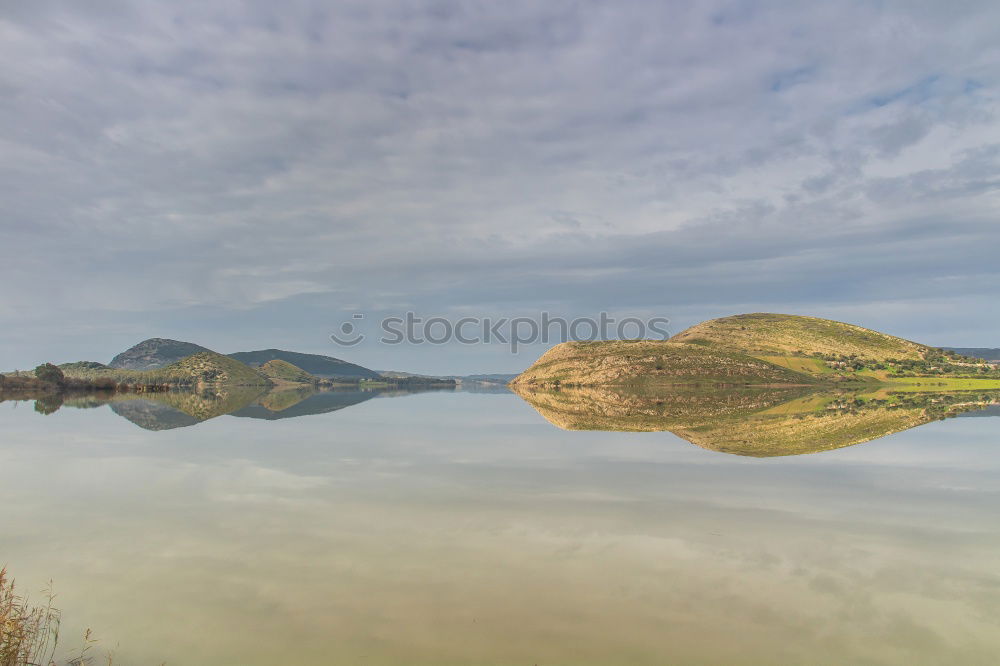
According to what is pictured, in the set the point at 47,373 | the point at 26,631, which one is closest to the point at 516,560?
the point at 26,631

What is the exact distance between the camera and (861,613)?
13227 mm

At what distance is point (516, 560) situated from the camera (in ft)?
55.0

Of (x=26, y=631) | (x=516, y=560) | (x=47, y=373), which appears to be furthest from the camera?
(x=47, y=373)

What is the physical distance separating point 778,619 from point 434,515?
41.6 feet

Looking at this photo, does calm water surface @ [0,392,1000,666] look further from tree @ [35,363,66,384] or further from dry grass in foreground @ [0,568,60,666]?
tree @ [35,363,66,384]

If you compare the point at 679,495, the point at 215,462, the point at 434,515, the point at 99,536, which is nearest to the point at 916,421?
the point at 679,495

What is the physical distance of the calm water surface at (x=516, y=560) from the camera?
11852 millimetres

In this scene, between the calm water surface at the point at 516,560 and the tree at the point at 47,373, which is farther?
the tree at the point at 47,373

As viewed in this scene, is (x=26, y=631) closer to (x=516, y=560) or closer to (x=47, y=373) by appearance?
(x=516, y=560)

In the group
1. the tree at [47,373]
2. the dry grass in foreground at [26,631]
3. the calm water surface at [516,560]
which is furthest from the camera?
the tree at [47,373]

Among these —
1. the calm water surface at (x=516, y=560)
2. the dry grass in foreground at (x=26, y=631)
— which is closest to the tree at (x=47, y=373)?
the calm water surface at (x=516, y=560)

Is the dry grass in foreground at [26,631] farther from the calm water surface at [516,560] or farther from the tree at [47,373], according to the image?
the tree at [47,373]

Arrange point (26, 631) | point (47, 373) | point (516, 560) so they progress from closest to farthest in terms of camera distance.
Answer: point (26, 631), point (516, 560), point (47, 373)

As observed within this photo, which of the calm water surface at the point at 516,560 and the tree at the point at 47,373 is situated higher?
the tree at the point at 47,373
